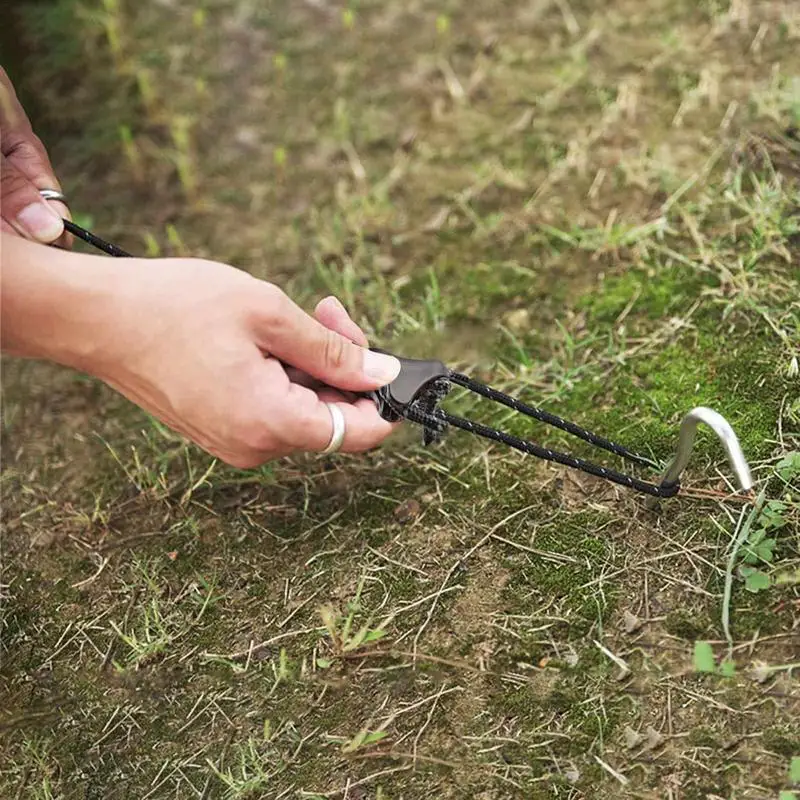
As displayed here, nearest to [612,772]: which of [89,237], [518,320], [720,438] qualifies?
[720,438]

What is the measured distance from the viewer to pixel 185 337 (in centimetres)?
134

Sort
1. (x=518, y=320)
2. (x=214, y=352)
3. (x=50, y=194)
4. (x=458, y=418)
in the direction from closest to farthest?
(x=214, y=352) < (x=458, y=418) < (x=50, y=194) < (x=518, y=320)

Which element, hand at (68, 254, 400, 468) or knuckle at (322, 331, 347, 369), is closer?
hand at (68, 254, 400, 468)

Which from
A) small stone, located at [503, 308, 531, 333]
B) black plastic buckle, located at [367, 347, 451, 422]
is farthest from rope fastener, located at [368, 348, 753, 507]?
small stone, located at [503, 308, 531, 333]

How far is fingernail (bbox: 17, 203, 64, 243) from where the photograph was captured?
1562 millimetres

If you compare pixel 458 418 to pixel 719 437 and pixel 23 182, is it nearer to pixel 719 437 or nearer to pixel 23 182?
pixel 719 437

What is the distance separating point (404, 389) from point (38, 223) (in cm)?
67

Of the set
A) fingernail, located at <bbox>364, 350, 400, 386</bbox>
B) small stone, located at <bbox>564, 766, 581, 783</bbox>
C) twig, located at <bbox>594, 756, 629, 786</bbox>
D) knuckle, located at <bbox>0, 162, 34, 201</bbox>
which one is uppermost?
knuckle, located at <bbox>0, 162, 34, 201</bbox>

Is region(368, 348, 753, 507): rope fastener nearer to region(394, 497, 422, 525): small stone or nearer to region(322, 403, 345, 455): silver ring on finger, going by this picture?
region(322, 403, 345, 455): silver ring on finger

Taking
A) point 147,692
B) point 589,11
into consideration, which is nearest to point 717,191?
point 589,11

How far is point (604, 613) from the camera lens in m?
1.53

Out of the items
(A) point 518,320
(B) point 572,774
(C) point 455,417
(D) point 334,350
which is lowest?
(B) point 572,774

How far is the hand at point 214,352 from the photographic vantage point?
134 cm

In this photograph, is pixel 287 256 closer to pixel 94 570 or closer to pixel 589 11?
pixel 94 570
